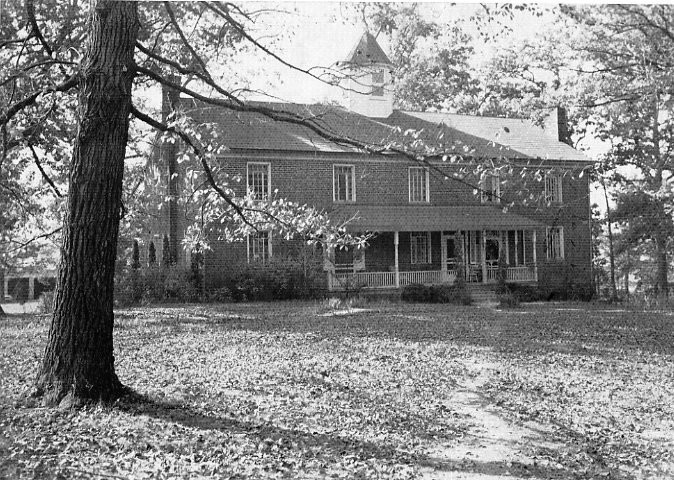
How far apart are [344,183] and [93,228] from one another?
62.1 ft

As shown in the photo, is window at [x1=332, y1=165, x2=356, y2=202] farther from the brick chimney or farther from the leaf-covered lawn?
the leaf-covered lawn

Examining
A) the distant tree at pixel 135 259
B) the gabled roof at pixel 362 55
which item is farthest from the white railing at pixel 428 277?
the gabled roof at pixel 362 55

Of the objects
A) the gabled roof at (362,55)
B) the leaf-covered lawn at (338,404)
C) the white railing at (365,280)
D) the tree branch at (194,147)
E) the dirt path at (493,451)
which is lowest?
the dirt path at (493,451)

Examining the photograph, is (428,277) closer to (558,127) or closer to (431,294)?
(431,294)

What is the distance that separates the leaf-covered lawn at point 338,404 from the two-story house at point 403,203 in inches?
421

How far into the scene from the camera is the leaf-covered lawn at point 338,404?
198 inches

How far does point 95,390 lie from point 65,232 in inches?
Answer: 57.0

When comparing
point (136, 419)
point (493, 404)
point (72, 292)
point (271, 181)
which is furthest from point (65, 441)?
point (271, 181)

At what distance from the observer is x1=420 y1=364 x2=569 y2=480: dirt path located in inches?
194

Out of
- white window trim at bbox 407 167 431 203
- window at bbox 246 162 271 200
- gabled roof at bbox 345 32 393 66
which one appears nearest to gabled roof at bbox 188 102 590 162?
window at bbox 246 162 271 200

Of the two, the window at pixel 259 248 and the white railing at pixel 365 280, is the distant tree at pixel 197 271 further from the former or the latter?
the white railing at pixel 365 280

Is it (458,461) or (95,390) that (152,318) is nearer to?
(95,390)

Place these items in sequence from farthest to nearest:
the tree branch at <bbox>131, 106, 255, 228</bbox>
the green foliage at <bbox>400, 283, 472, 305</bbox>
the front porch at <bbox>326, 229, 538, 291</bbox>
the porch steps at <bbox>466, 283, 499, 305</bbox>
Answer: the front porch at <bbox>326, 229, 538, 291</bbox>, the porch steps at <bbox>466, 283, 499, 305</bbox>, the green foliage at <bbox>400, 283, 472, 305</bbox>, the tree branch at <bbox>131, 106, 255, 228</bbox>

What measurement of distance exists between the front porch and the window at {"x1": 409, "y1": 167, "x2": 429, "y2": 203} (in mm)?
1337
